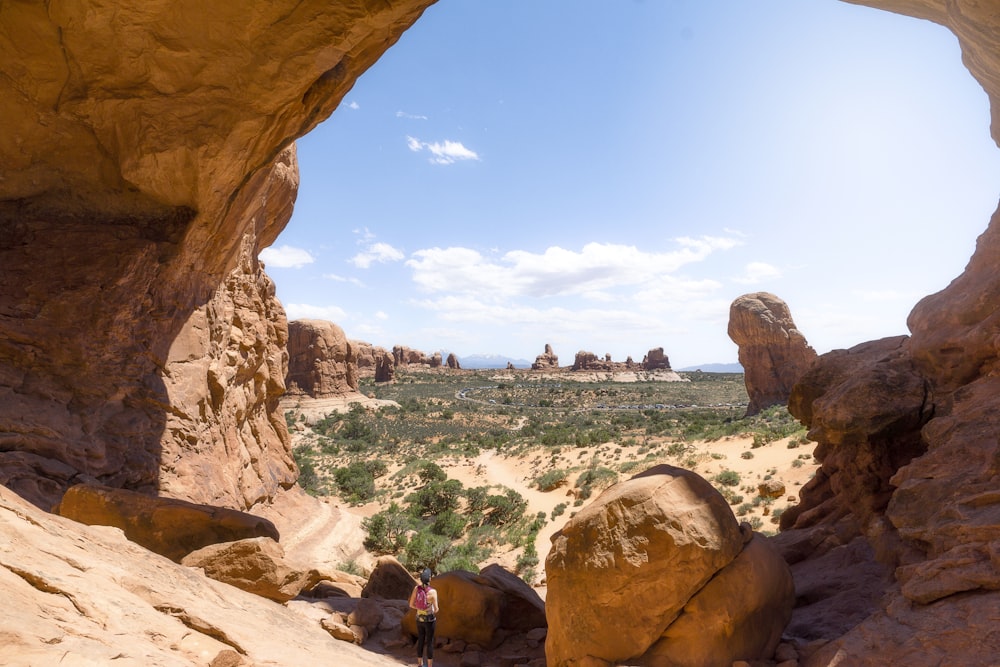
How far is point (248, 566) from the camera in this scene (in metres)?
7.29

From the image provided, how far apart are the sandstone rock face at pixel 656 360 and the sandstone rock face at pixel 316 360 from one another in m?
65.7

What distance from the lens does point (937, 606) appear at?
15.0 feet

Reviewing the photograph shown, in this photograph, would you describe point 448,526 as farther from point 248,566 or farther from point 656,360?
point 656,360

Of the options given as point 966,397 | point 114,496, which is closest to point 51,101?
point 114,496

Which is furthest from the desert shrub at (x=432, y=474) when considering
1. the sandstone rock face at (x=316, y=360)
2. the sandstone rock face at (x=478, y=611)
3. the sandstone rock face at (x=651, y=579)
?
the sandstone rock face at (x=316, y=360)

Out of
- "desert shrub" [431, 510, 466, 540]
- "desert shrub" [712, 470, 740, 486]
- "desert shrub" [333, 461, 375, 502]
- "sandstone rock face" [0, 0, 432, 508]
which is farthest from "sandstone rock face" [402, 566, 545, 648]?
"desert shrub" [333, 461, 375, 502]

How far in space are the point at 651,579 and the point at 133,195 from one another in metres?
10.9

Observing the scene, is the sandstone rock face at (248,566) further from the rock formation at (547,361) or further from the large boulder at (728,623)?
the rock formation at (547,361)

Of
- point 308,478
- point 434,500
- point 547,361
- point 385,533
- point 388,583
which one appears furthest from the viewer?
point 547,361

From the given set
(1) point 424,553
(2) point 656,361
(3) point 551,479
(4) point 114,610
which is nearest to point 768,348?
(3) point 551,479

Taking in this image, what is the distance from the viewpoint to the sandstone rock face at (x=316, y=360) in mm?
44062

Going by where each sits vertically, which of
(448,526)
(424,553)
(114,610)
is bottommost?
(448,526)

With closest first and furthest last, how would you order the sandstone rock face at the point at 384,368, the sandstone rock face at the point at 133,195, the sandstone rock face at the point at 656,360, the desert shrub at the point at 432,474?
the sandstone rock face at the point at 133,195 → the desert shrub at the point at 432,474 → the sandstone rock face at the point at 384,368 → the sandstone rock face at the point at 656,360

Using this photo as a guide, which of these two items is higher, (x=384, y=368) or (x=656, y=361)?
(x=656, y=361)
